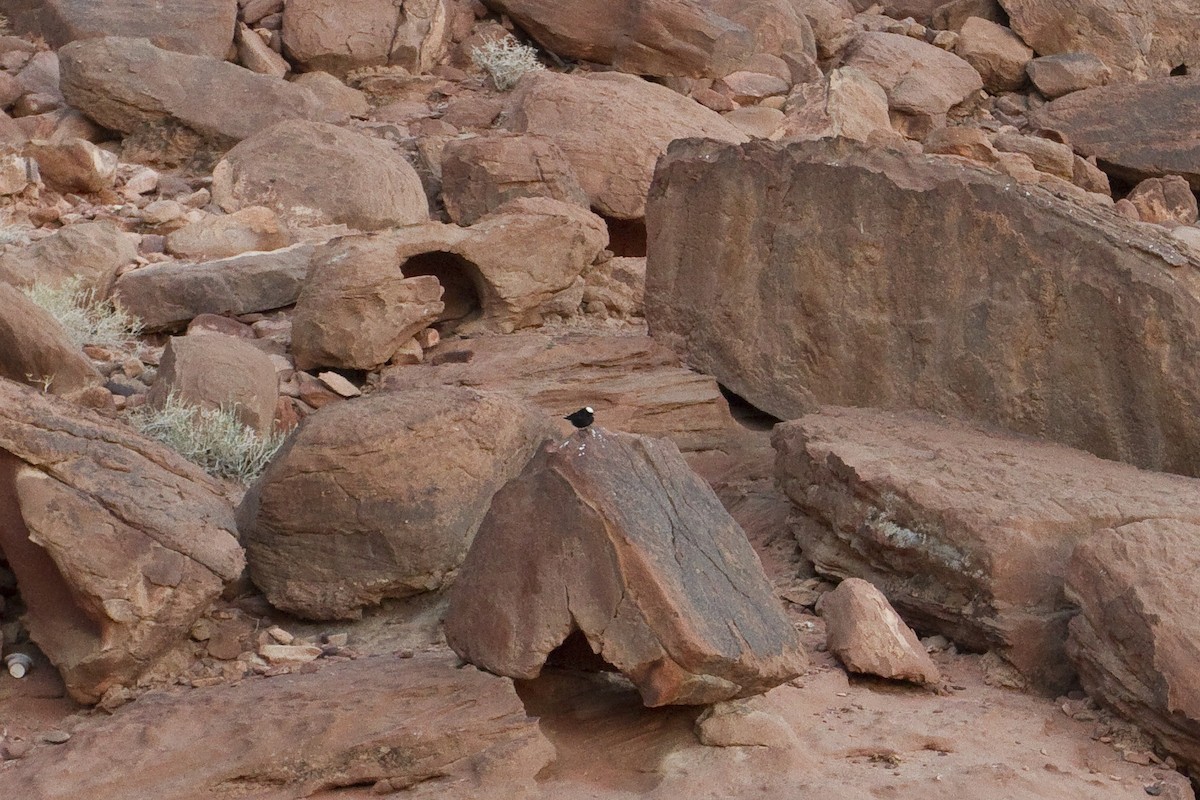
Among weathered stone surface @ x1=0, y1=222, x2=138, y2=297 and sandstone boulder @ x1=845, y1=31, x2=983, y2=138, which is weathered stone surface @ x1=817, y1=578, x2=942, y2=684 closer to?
weathered stone surface @ x1=0, y1=222, x2=138, y2=297

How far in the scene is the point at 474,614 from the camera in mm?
4363

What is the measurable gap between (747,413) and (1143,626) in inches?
131

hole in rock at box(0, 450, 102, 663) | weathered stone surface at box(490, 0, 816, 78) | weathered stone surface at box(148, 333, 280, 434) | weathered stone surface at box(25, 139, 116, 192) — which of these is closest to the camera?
hole in rock at box(0, 450, 102, 663)

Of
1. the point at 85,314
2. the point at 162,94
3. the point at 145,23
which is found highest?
the point at 145,23

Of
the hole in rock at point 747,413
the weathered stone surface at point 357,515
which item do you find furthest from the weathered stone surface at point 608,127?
the weathered stone surface at point 357,515

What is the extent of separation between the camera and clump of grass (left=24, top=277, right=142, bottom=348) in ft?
24.7

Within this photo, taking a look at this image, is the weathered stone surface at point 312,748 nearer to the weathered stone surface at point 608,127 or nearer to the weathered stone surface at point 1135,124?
the weathered stone surface at point 608,127

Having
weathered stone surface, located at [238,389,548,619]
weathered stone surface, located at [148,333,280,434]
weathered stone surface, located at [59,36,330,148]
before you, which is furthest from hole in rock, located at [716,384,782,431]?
weathered stone surface, located at [59,36,330,148]

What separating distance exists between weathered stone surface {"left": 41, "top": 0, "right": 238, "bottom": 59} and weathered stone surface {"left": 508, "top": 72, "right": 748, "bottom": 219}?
3011mm

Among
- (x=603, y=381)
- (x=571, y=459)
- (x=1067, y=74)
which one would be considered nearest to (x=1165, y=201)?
(x=1067, y=74)

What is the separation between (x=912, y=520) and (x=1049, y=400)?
4.82ft

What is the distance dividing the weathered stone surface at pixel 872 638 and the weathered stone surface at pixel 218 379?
2.84 m

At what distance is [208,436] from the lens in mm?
6414

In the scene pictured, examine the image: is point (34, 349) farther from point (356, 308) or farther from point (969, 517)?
point (969, 517)
